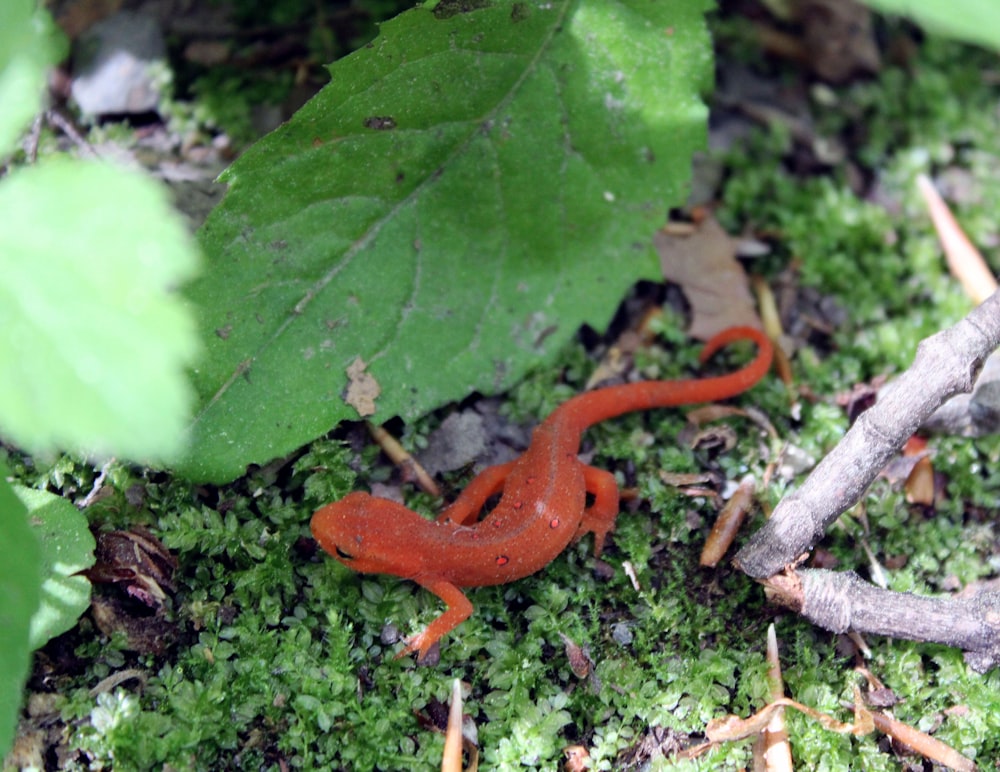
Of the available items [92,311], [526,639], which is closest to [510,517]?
[526,639]

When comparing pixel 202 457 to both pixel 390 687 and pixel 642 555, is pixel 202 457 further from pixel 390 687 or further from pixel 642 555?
pixel 642 555

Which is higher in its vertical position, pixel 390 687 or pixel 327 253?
pixel 327 253

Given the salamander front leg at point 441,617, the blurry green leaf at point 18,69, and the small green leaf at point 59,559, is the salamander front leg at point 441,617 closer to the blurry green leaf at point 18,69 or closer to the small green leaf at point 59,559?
the small green leaf at point 59,559

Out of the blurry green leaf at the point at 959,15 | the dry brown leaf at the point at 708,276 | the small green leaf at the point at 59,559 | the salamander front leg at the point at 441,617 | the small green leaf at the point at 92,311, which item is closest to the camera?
the blurry green leaf at the point at 959,15

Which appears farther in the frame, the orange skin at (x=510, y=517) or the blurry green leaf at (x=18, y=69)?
the orange skin at (x=510, y=517)

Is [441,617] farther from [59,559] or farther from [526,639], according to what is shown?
[59,559]

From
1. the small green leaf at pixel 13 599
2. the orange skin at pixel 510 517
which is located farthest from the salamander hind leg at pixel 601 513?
the small green leaf at pixel 13 599

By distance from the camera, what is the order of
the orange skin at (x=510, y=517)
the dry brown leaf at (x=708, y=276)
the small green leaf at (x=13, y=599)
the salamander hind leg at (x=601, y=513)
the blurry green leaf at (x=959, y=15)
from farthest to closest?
1. the dry brown leaf at (x=708, y=276)
2. the salamander hind leg at (x=601, y=513)
3. the orange skin at (x=510, y=517)
4. the small green leaf at (x=13, y=599)
5. the blurry green leaf at (x=959, y=15)

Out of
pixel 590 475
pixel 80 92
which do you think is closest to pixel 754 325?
pixel 590 475
